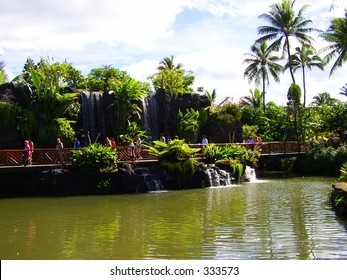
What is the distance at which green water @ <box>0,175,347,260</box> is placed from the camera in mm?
8266

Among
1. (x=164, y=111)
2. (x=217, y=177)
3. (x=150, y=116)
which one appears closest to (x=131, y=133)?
(x=150, y=116)

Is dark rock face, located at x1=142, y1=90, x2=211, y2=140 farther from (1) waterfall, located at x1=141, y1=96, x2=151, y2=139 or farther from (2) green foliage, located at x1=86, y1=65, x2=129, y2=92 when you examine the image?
(2) green foliage, located at x1=86, y1=65, x2=129, y2=92

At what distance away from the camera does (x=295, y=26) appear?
128 feet

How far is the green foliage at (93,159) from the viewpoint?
61.6 feet

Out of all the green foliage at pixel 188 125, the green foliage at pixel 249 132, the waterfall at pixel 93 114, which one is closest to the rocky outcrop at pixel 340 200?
the waterfall at pixel 93 114

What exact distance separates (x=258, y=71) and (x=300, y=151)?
20710 millimetres

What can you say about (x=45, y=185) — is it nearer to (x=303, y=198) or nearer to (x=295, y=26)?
(x=303, y=198)

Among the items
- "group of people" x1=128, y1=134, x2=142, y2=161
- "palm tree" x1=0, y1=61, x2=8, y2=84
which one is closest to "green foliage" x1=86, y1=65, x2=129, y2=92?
"palm tree" x1=0, y1=61, x2=8, y2=84

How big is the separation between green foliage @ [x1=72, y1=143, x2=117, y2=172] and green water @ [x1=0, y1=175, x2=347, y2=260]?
247 centimetres

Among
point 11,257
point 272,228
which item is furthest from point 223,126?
point 11,257

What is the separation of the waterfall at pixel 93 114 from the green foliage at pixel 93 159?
278 inches

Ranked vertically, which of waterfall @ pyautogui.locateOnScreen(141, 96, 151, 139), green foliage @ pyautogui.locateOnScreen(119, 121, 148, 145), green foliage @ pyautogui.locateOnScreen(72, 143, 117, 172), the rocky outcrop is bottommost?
the rocky outcrop

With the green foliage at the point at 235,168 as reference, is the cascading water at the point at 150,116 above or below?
above

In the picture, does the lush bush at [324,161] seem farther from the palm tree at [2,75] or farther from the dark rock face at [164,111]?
the palm tree at [2,75]
